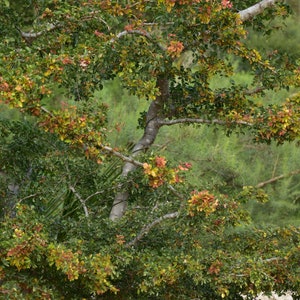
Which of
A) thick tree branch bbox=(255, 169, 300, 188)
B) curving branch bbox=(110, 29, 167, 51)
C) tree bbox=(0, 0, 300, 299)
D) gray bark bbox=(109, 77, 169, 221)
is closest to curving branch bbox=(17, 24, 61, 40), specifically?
tree bbox=(0, 0, 300, 299)

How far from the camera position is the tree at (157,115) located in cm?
366

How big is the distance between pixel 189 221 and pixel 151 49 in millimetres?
926

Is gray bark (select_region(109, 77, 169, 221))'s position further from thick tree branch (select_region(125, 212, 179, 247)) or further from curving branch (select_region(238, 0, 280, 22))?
curving branch (select_region(238, 0, 280, 22))

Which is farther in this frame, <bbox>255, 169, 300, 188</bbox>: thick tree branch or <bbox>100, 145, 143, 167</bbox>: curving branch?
<bbox>255, 169, 300, 188</bbox>: thick tree branch

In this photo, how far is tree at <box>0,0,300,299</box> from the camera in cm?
366

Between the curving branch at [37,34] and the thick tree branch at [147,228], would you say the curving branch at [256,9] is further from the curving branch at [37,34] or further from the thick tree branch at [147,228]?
the thick tree branch at [147,228]

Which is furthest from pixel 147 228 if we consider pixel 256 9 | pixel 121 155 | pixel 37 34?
pixel 256 9

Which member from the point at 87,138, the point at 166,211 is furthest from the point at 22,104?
the point at 166,211

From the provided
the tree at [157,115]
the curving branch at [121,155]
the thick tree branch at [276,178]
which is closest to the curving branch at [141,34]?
the tree at [157,115]

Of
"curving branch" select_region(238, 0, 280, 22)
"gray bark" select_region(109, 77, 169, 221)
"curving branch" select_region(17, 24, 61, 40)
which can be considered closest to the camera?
"curving branch" select_region(17, 24, 61, 40)

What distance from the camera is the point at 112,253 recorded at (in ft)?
12.8

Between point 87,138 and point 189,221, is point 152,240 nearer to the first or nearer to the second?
point 189,221

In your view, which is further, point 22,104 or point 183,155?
point 183,155

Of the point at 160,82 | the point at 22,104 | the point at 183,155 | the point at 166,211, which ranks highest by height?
the point at 22,104
